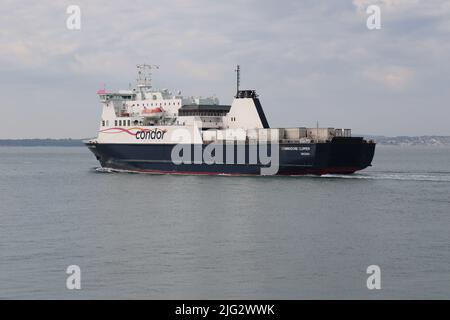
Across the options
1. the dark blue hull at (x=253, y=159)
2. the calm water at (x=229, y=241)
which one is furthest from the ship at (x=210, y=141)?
the calm water at (x=229, y=241)

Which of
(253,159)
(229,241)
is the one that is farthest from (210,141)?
(229,241)

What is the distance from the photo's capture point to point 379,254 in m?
27.5

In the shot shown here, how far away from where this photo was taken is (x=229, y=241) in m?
30.5

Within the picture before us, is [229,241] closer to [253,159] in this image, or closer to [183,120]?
[253,159]

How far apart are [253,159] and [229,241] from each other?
28501 millimetres

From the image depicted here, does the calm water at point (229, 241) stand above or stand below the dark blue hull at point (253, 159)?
below

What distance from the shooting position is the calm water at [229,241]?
22.5 metres

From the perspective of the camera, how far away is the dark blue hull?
55469 millimetres

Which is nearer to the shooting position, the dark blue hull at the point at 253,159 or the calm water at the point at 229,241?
the calm water at the point at 229,241

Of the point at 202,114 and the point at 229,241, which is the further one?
the point at 202,114

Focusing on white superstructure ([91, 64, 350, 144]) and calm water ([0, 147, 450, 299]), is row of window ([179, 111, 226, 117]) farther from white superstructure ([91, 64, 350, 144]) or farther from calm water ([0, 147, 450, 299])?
calm water ([0, 147, 450, 299])

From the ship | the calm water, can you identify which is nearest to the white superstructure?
the ship

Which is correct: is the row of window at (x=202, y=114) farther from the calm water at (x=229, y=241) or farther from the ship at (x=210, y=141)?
the calm water at (x=229, y=241)

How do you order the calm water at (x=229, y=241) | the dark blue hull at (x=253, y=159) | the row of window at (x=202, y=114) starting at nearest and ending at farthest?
the calm water at (x=229, y=241), the dark blue hull at (x=253, y=159), the row of window at (x=202, y=114)
